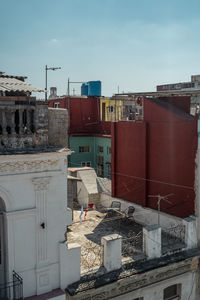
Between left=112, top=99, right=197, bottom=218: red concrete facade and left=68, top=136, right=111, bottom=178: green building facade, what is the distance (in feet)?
49.3

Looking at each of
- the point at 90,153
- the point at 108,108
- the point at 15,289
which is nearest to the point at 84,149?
the point at 90,153

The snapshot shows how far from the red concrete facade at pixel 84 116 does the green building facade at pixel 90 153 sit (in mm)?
798

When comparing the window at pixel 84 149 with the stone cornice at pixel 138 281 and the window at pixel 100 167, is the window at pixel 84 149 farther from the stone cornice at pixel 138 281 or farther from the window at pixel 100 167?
the stone cornice at pixel 138 281

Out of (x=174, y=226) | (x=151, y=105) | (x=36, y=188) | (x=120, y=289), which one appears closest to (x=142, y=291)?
(x=120, y=289)

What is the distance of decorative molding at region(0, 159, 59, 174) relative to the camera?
8938 millimetres

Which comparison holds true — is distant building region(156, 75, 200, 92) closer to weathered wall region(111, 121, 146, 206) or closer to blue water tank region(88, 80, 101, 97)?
blue water tank region(88, 80, 101, 97)

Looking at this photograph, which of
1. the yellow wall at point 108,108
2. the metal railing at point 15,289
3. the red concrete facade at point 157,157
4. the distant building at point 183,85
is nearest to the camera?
the metal railing at point 15,289

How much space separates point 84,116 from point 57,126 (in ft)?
76.5

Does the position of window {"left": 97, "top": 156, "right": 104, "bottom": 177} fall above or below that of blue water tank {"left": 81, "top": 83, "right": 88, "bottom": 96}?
below

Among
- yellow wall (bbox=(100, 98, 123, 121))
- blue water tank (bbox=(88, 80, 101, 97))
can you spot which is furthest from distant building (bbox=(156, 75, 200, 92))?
blue water tank (bbox=(88, 80, 101, 97))

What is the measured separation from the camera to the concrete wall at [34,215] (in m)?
9.09

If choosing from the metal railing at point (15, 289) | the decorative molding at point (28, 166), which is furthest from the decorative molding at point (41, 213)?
the metal railing at point (15, 289)

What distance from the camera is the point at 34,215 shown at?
9.47 meters

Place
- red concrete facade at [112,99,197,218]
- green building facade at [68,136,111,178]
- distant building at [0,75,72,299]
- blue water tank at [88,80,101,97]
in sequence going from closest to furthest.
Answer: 1. distant building at [0,75,72,299]
2. red concrete facade at [112,99,197,218]
3. green building facade at [68,136,111,178]
4. blue water tank at [88,80,101,97]
